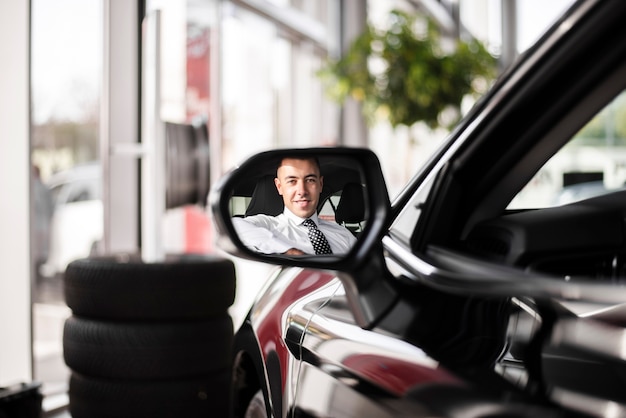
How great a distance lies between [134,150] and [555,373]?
268cm

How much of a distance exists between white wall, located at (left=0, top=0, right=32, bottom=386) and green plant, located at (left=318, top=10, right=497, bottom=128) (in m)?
3.41

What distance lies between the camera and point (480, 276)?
705 millimetres

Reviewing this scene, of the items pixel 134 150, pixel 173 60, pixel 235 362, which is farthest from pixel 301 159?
pixel 173 60

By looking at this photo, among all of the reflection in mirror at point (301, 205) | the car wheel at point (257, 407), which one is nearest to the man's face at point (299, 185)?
the reflection in mirror at point (301, 205)

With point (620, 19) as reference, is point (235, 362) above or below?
below

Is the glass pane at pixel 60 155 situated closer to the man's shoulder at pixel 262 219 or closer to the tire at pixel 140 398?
the tire at pixel 140 398

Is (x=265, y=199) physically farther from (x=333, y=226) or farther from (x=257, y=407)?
(x=257, y=407)

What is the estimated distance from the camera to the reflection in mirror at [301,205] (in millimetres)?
872

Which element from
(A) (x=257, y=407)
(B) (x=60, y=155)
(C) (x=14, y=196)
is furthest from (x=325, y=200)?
(B) (x=60, y=155)

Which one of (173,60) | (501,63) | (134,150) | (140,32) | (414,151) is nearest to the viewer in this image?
(134,150)

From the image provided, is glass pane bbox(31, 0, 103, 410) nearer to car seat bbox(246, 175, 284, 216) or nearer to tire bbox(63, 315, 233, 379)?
tire bbox(63, 315, 233, 379)

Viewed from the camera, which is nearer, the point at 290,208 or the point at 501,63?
the point at 290,208

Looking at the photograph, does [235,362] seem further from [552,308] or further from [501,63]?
[501,63]

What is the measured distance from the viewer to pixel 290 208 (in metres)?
0.88
